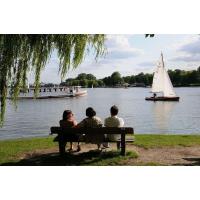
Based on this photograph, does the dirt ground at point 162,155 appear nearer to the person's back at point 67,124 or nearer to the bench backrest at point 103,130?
the bench backrest at point 103,130

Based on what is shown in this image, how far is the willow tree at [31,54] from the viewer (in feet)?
28.4

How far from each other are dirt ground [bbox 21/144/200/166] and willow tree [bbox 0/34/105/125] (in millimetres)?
1520

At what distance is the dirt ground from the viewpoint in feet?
27.7

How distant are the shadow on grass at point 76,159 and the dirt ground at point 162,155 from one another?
222 millimetres

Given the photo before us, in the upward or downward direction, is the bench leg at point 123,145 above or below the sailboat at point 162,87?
below

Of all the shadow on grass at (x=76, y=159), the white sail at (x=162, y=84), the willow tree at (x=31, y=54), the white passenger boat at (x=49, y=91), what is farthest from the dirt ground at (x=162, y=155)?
the white sail at (x=162, y=84)

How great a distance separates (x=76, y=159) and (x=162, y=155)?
179 centimetres

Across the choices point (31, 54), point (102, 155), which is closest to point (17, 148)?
point (102, 155)

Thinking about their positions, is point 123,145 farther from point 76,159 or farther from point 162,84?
point 162,84
